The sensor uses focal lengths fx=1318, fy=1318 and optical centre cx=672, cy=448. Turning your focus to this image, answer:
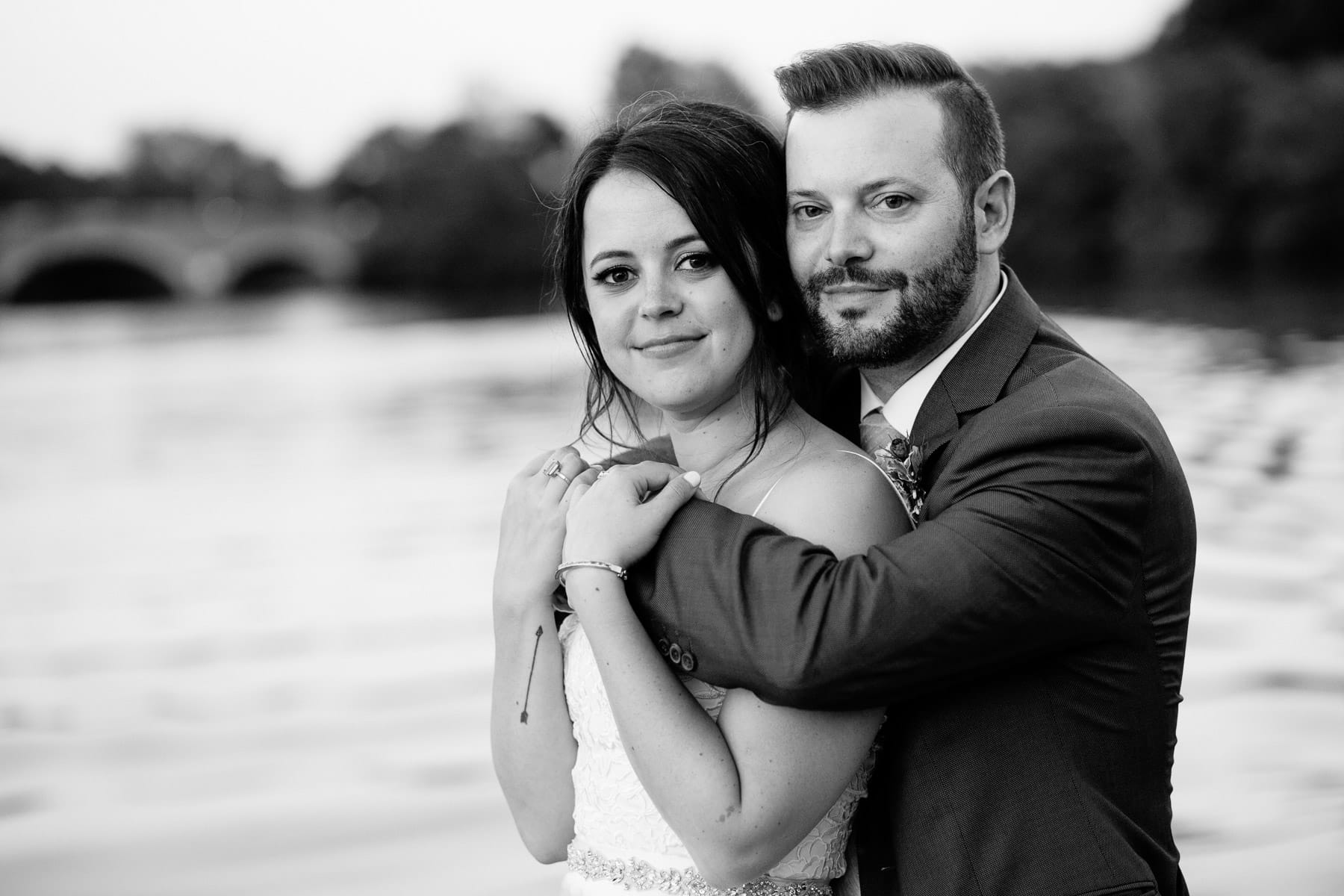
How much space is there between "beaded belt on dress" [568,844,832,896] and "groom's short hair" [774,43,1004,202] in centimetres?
120

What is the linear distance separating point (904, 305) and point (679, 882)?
3.33 ft

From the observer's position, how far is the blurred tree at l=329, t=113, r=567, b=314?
168ft

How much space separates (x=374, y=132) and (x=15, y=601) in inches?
2836

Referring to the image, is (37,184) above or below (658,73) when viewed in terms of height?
above

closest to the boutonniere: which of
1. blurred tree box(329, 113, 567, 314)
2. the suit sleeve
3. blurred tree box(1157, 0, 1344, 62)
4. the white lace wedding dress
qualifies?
the suit sleeve

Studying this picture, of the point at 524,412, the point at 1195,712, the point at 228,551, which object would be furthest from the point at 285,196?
the point at 1195,712

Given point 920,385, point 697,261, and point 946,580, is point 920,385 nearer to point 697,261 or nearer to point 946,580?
point 697,261

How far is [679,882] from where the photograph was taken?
6.77 ft

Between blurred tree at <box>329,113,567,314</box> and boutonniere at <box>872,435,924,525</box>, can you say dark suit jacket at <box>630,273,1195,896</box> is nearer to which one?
boutonniere at <box>872,435,924,525</box>

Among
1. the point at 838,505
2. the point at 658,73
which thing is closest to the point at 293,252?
the point at 658,73

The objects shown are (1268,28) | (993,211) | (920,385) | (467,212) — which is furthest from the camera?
(467,212)

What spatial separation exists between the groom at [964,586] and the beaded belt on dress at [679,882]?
0.11m

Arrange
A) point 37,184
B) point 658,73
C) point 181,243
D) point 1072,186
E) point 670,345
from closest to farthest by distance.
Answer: point 670,345
point 1072,186
point 658,73
point 181,243
point 37,184

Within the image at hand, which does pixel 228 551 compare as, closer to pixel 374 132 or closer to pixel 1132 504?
pixel 1132 504
